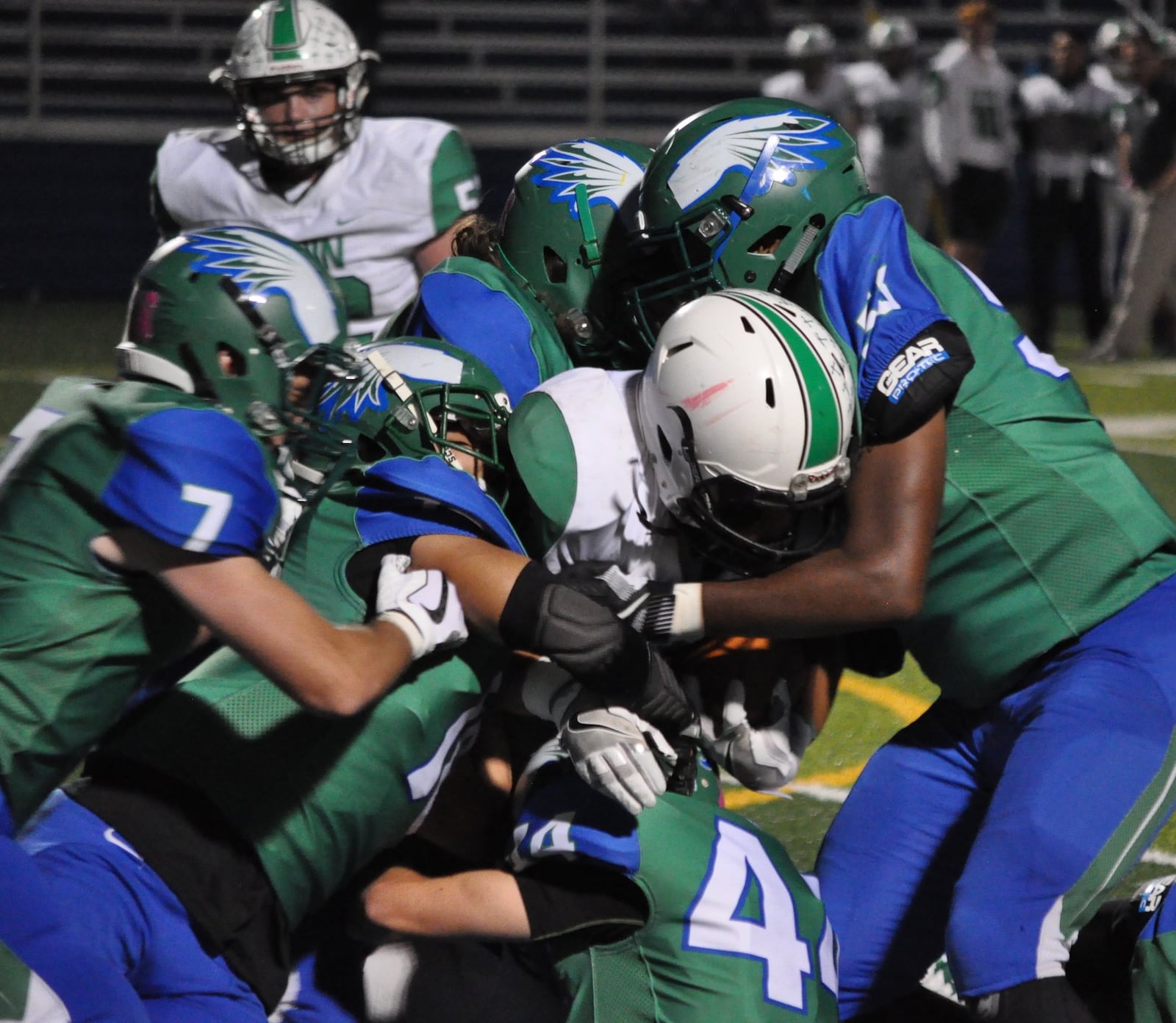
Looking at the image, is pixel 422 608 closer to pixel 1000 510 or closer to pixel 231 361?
pixel 231 361

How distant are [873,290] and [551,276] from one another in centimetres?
90

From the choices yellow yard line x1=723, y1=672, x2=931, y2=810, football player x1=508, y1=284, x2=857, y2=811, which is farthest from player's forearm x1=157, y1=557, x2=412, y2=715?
yellow yard line x1=723, y1=672, x2=931, y2=810

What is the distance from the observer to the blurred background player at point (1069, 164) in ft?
37.6

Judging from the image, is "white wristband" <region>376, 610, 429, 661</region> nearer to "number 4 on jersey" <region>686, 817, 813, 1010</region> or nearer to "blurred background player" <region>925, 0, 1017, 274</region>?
"number 4 on jersey" <region>686, 817, 813, 1010</region>

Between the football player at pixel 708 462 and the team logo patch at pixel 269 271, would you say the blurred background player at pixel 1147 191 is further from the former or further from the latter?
the team logo patch at pixel 269 271

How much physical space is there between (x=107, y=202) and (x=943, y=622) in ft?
45.5

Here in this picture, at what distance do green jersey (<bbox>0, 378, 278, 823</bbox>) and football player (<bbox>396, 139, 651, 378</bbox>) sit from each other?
884mm

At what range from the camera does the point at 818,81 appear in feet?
43.9

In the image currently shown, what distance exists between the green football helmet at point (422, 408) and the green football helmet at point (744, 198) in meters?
0.41

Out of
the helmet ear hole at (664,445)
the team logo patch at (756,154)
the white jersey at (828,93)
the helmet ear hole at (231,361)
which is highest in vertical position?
the team logo patch at (756,154)

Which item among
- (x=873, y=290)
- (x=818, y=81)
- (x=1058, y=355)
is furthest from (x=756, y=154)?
(x=818, y=81)

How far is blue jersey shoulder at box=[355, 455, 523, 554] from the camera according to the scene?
2.55 meters

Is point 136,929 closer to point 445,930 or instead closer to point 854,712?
point 445,930

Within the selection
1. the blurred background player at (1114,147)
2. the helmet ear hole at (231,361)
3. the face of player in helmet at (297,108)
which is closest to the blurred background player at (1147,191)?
the blurred background player at (1114,147)
